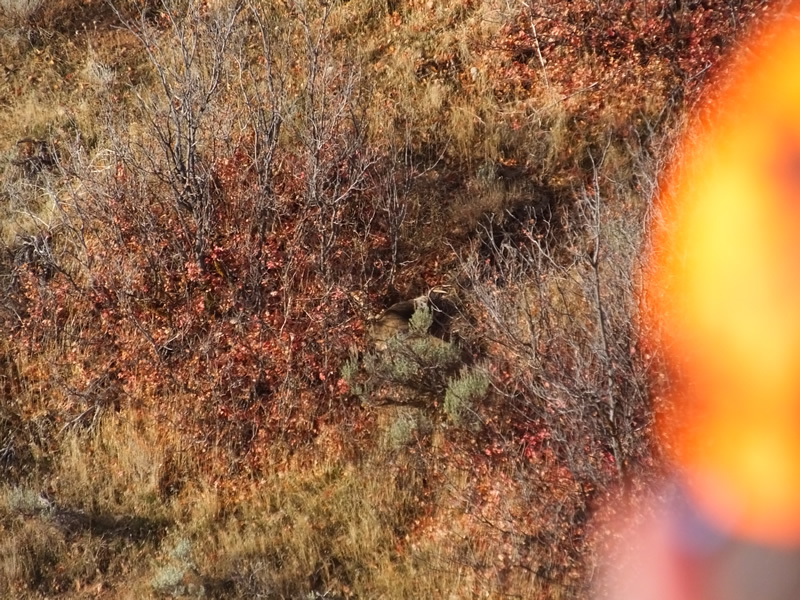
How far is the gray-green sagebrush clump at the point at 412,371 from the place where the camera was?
625 centimetres

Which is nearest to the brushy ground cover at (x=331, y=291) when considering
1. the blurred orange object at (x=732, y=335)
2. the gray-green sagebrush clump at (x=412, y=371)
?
the gray-green sagebrush clump at (x=412, y=371)

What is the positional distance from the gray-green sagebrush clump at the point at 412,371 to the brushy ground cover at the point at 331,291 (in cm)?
2

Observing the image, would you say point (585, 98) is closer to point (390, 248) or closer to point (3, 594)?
point (390, 248)

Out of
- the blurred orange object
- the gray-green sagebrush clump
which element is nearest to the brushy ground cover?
the gray-green sagebrush clump

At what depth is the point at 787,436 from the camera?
15.0 feet

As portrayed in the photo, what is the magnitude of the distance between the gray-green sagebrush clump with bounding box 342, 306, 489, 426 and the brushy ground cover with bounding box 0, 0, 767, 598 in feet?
0.06

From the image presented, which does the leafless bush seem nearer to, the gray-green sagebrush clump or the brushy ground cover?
the brushy ground cover

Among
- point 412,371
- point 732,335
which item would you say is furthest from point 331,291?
point 732,335

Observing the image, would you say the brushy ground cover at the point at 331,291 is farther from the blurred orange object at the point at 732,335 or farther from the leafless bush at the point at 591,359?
the blurred orange object at the point at 732,335

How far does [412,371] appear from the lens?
20.6 feet

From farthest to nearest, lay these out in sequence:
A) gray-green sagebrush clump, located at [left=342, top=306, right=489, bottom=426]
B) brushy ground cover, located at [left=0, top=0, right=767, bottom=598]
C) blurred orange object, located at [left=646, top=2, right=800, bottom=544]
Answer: gray-green sagebrush clump, located at [left=342, top=306, right=489, bottom=426]
brushy ground cover, located at [left=0, top=0, right=767, bottom=598]
blurred orange object, located at [left=646, top=2, right=800, bottom=544]

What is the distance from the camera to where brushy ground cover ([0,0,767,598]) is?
5.12 metres

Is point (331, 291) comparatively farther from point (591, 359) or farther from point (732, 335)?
point (732, 335)

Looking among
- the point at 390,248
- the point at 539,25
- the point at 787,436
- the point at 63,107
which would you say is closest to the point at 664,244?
the point at 787,436
